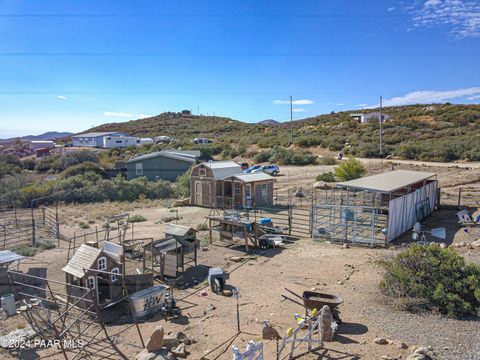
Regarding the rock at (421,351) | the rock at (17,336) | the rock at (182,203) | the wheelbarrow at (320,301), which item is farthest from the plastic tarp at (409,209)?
the rock at (182,203)

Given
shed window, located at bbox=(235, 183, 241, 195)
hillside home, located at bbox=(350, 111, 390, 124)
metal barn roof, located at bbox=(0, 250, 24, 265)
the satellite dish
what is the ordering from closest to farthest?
metal barn roof, located at bbox=(0, 250, 24, 265) < the satellite dish < shed window, located at bbox=(235, 183, 241, 195) < hillside home, located at bbox=(350, 111, 390, 124)

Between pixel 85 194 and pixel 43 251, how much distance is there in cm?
1579

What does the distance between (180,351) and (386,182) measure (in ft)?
47.8

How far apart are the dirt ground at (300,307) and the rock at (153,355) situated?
21.4 inches

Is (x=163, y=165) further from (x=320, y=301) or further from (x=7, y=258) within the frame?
(x=320, y=301)

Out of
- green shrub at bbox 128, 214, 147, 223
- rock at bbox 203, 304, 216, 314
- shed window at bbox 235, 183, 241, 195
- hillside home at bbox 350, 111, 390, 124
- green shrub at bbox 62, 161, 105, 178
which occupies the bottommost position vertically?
rock at bbox 203, 304, 216, 314

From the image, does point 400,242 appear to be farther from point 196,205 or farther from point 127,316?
point 196,205

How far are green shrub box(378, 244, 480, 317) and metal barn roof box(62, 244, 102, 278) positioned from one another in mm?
8334

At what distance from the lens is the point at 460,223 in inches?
757

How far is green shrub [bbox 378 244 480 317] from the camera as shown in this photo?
385 inches

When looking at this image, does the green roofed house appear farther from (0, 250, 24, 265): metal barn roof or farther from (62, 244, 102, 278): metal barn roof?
(62, 244, 102, 278): metal barn roof

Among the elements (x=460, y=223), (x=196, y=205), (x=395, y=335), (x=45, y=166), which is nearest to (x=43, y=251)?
(x=196, y=205)

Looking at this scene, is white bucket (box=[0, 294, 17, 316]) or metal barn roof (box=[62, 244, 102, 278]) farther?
metal barn roof (box=[62, 244, 102, 278])

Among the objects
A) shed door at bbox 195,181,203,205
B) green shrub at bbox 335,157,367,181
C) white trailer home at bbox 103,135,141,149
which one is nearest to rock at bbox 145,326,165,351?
shed door at bbox 195,181,203,205
